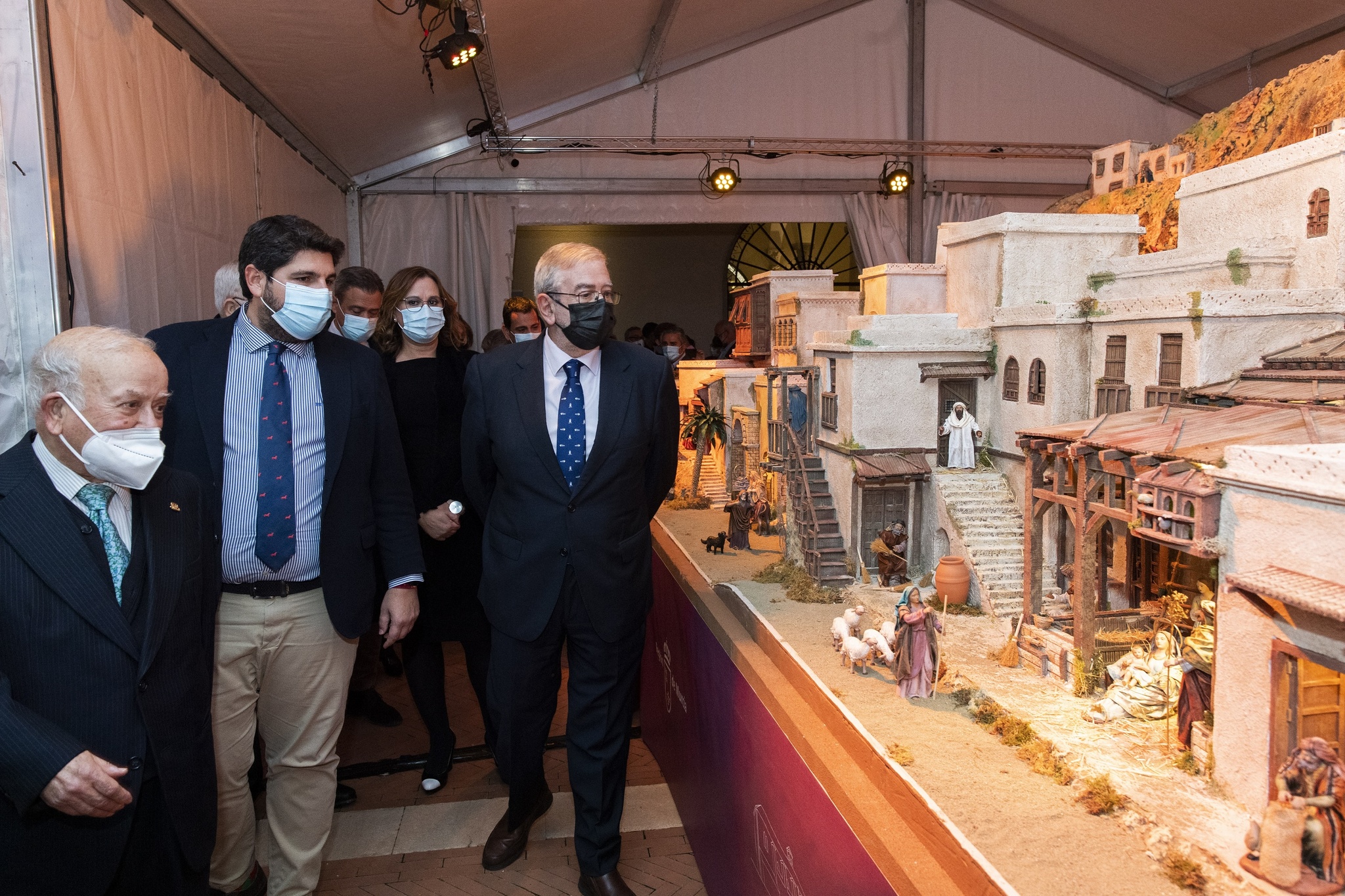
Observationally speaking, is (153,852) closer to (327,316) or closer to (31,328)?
(327,316)

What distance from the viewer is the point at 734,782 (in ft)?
13.5

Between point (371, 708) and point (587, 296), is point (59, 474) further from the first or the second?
point (371, 708)

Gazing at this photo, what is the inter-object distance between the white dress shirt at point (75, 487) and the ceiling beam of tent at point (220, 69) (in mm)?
3638

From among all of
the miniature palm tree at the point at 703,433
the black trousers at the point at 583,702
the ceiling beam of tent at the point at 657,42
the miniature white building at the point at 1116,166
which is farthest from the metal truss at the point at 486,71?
the miniature white building at the point at 1116,166

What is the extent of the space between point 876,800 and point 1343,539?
1.83 m

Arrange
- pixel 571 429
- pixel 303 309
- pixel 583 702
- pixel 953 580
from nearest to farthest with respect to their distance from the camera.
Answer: pixel 303 309 < pixel 571 429 < pixel 583 702 < pixel 953 580

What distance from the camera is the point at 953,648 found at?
17.9ft

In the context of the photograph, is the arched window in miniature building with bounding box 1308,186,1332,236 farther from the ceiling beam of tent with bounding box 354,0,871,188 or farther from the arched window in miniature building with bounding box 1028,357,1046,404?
the ceiling beam of tent with bounding box 354,0,871,188

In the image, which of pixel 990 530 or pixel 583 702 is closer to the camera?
pixel 583 702

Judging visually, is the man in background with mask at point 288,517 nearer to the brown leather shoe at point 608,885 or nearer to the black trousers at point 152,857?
the black trousers at point 152,857

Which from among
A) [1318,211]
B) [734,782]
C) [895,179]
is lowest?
[734,782]

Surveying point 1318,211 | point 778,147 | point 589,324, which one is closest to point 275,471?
point 589,324

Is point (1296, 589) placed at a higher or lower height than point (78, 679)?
higher

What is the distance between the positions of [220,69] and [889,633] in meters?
6.24
